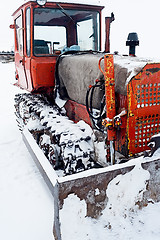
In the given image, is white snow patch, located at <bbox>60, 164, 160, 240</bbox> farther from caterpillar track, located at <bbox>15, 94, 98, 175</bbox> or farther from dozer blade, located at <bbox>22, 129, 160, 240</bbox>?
caterpillar track, located at <bbox>15, 94, 98, 175</bbox>

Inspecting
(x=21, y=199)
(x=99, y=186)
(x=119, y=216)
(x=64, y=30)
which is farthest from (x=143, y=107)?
(x=64, y=30)

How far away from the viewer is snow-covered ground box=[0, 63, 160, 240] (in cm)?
199

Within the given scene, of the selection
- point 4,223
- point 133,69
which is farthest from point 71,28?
point 4,223

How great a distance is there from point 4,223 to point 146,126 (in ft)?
5.83

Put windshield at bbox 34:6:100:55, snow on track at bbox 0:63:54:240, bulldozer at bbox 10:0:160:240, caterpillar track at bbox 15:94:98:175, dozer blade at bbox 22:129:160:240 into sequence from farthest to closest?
windshield at bbox 34:6:100:55
caterpillar track at bbox 15:94:98:175
snow on track at bbox 0:63:54:240
bulldozer at bbox 10:0:160:240
dozer blade at bbox 22:129:160:240

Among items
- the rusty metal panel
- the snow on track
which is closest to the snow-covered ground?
the snow on track

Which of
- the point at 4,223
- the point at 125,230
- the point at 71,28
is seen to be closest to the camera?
the point at 125,230

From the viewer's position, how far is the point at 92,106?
2.98 meters

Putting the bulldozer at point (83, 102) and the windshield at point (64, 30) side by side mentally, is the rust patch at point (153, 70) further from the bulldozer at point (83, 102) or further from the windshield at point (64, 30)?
the windshield at point (64, 30)

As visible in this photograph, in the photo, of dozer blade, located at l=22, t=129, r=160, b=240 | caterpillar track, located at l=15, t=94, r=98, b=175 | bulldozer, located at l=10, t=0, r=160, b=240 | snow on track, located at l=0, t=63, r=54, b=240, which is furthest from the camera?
caterpillar track, located at l=15, t=94, r=98, b=175

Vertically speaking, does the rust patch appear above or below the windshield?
below

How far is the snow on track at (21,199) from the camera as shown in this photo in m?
2.60

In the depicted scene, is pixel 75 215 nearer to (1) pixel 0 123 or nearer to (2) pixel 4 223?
(2) pixel 4 223

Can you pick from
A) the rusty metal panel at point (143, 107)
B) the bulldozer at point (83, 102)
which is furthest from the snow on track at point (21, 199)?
the rusty metal panel at point (143, 107)
